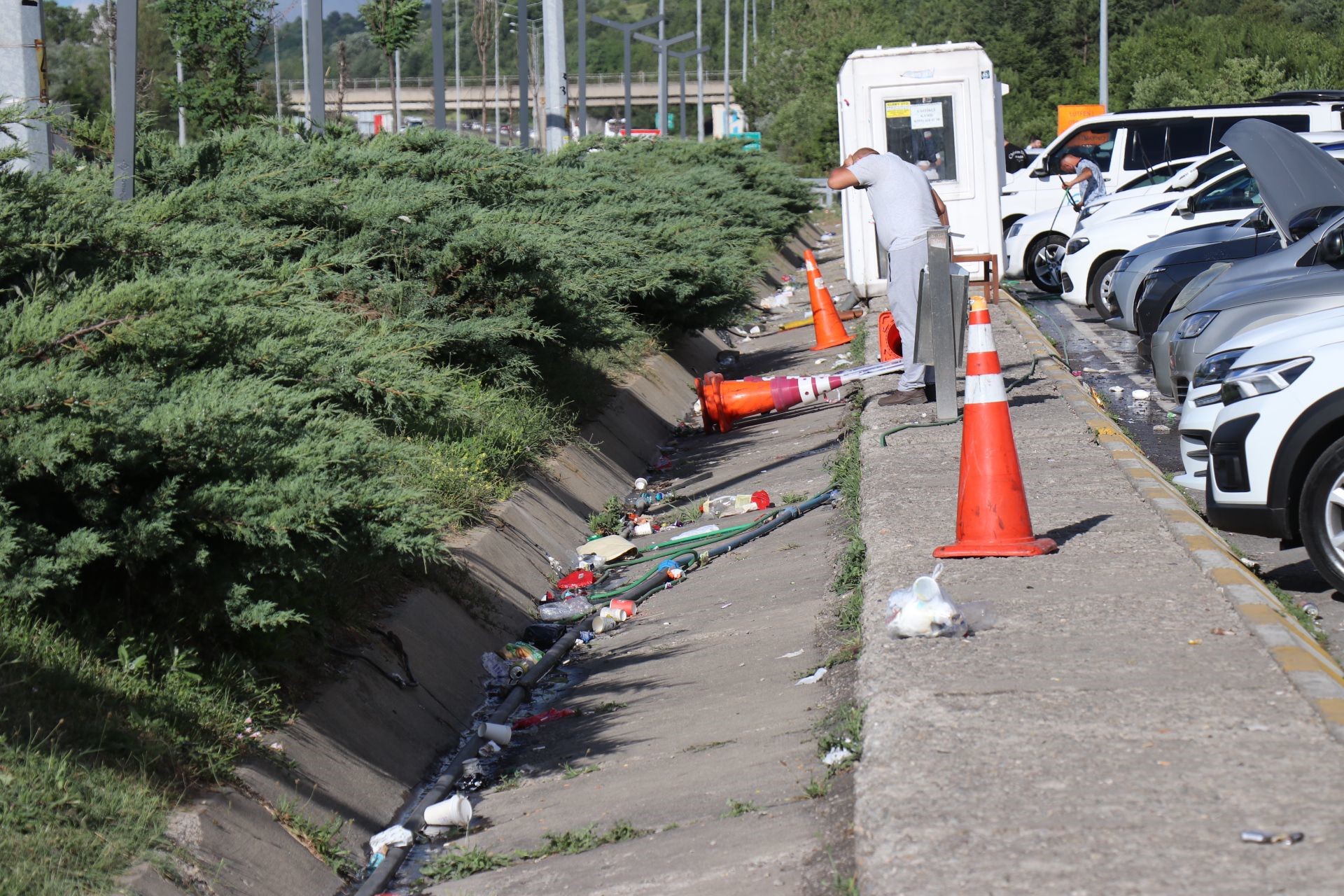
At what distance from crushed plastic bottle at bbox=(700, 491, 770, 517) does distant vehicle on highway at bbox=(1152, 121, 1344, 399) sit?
2.95 m

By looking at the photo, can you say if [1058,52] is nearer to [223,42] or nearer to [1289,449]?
[223,42]

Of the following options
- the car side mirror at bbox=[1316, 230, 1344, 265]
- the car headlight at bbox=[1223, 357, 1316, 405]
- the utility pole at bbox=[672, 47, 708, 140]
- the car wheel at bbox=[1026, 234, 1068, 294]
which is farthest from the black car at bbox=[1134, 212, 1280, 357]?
the utility pole at bbox=[672, 47, 708, 140]

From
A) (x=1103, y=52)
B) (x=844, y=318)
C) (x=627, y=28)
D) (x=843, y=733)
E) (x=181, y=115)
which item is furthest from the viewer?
(x=627, y=28)

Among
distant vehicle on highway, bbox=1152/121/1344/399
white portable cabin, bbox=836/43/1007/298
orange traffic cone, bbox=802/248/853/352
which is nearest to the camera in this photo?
distant vehicle on highway, bbox=1152/121/1344/399

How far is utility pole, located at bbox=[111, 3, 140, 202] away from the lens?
24.1 ft

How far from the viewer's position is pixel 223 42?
2422 cm

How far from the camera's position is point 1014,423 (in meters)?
10.1

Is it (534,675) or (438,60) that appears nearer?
(534,675)

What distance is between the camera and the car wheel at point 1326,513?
253 inches

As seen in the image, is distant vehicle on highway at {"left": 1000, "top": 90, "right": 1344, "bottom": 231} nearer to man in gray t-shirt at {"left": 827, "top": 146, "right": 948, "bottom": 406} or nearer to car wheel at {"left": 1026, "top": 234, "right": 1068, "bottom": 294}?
car wheel at {"left": 1026, "top": 234, "right": 1068, "bottom": 294}

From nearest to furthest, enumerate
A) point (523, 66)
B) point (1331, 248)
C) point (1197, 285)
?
point (1331, 248) → point (1197, 285) → point (523, 66)

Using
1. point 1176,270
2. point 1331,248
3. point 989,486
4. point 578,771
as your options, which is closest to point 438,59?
point 1176,270

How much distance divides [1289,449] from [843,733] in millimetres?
2785

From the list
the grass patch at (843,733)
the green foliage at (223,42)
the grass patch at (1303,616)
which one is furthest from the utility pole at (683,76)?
the grass patch at (843,733)
